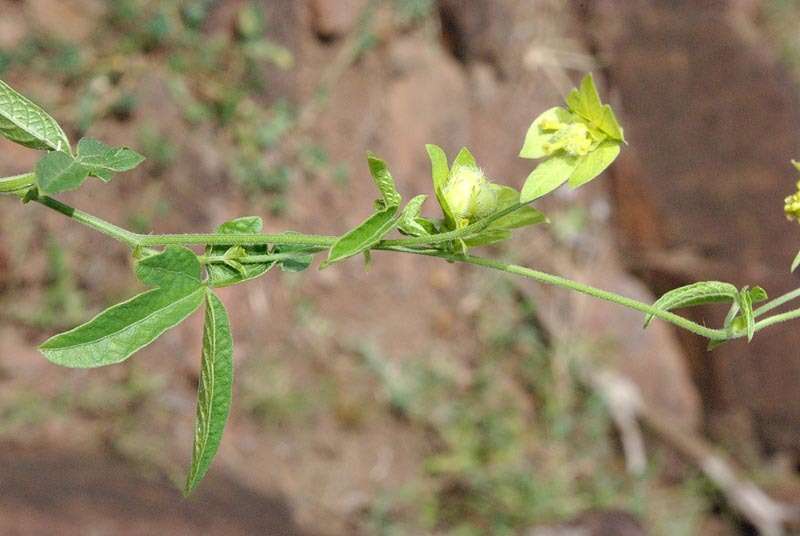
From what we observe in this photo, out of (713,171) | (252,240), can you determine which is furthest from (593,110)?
(713,171)

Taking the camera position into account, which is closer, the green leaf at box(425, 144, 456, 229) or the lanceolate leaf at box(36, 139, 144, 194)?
the lanceolate leaf at box(36, 139, 144, 194)

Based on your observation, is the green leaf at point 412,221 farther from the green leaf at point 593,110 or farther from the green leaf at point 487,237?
the green leaf at point 593,110

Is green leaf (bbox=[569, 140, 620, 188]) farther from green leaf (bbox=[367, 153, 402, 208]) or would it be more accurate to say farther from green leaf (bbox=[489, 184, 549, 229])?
green leaf (bbox=[367, 153, 402, 208])

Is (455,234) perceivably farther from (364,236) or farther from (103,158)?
(103,158)

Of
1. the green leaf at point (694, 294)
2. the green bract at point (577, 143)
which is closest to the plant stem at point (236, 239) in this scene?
the green bract at point (577, 143)

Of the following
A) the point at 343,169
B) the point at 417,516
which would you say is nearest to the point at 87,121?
the point at 343,169

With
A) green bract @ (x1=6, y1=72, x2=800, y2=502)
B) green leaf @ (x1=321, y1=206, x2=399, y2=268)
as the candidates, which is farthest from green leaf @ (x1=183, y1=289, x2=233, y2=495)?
green leaf @ (x1=321, y1=206, x2=399, y2=268)
